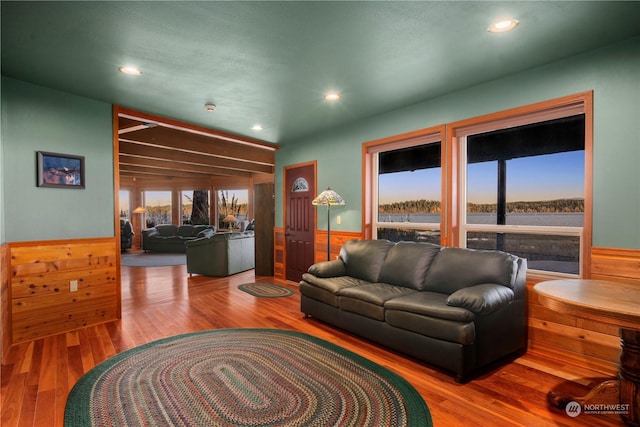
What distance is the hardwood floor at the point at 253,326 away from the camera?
1.93 m

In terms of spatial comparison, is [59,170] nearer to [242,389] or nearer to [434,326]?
[242,389]

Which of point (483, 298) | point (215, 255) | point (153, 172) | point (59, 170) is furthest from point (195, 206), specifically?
point (483, 298)

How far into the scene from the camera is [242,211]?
37.0 feet

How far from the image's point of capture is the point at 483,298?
230 centimetres

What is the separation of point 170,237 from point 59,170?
22.6ft

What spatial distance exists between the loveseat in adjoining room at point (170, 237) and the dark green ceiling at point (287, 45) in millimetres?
6743

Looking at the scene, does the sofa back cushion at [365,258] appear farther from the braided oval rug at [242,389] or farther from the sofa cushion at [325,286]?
the braided oval rug at [242,389]

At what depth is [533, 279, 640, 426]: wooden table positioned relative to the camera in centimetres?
159

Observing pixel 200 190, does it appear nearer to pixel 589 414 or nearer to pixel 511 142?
pixel 511 142

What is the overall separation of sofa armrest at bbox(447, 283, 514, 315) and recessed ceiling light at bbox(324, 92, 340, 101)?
2.38 metres

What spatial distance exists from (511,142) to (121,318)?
4.78 metres

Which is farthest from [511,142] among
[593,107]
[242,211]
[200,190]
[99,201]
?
[200,190]

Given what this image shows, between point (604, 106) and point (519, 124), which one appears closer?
point (604, 106)

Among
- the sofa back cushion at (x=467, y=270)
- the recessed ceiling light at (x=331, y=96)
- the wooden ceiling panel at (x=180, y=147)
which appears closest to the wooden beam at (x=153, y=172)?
the wooden ceiling panel at (x=180, y=147)
